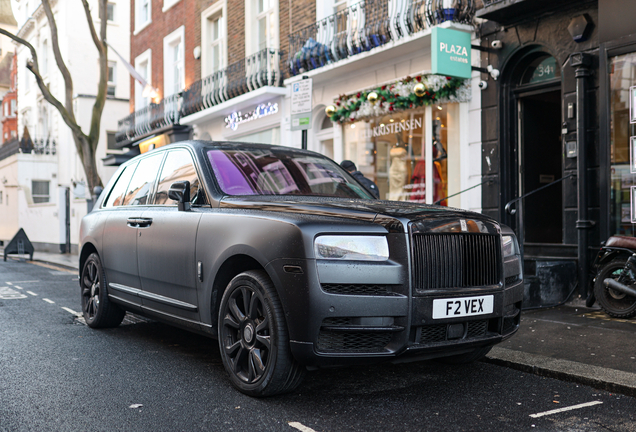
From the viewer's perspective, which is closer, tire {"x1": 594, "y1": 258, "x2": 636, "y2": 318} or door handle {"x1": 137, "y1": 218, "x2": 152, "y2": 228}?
door handle {"x1": 137, "y1": 218, "x2": 152, "y2": 228}

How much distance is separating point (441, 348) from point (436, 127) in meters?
8.16

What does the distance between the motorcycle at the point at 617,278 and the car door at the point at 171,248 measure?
190 inches

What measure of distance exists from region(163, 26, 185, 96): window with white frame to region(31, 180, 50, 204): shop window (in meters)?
15.3

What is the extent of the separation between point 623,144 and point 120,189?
620 centimetres

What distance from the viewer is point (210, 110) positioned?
59.2 feet

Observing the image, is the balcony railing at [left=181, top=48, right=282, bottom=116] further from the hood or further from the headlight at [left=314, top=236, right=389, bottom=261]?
the headlight at [left=314, top=236, right=389, bottom=261]

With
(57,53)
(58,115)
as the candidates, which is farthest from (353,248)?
(58,115)

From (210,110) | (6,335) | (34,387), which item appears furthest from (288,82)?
(34,387)

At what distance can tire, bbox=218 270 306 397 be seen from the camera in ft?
12.5

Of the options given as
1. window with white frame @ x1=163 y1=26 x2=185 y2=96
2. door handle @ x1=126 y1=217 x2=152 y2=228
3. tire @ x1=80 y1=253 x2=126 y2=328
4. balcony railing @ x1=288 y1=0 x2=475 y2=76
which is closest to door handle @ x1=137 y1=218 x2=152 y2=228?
door handle @ x1=126 y1=217 x2=152 y2=228

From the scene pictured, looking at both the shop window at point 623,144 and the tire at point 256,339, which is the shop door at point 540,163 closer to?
the shop window at point 623,144

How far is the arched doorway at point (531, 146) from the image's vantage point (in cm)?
988

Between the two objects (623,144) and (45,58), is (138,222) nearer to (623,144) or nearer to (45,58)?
(623,144)

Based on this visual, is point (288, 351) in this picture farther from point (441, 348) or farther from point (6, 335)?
point (6, 335)
